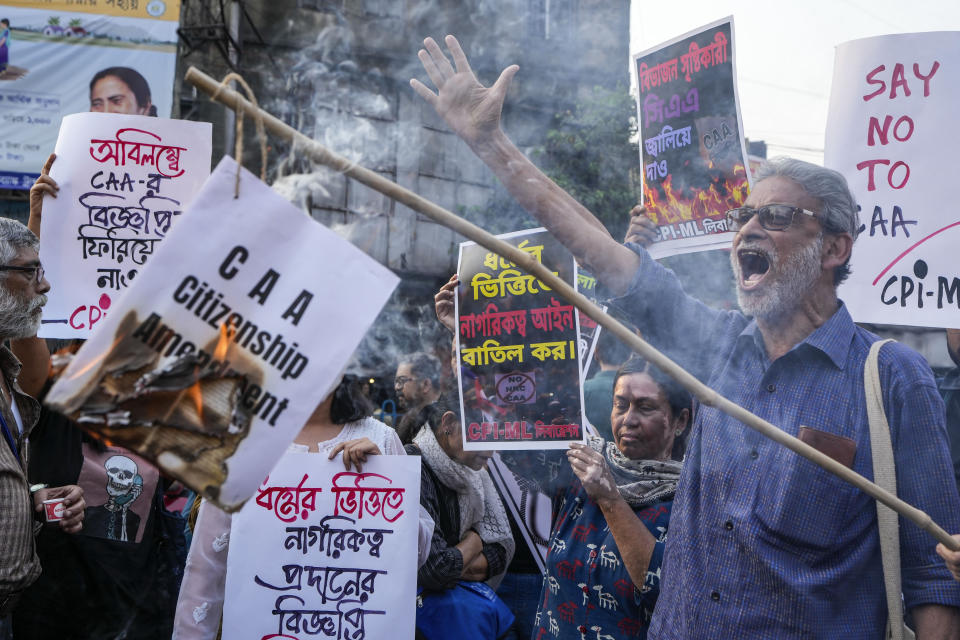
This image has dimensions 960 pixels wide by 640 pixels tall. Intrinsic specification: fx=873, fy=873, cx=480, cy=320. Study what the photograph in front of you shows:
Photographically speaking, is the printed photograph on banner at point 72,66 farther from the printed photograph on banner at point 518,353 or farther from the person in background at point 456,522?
the printed photograph on banner at point 518,353

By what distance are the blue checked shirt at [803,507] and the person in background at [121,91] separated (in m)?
10.6

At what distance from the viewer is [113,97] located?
11.3 metres

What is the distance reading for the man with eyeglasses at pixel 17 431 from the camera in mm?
2707

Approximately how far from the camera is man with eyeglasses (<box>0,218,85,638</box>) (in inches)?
107

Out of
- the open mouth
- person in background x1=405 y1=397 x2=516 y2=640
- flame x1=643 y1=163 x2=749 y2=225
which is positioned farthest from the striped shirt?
flame x1=643 y1=163 x2=749 y2=225

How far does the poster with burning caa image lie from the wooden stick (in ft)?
0.44

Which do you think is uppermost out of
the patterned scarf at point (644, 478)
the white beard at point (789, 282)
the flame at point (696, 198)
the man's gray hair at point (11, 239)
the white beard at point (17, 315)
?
the flame at point (696, 198)

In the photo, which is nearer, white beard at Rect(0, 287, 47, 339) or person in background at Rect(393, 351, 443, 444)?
white beard at Rect(0, 287, 47, 339)

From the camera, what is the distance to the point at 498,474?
156 inches

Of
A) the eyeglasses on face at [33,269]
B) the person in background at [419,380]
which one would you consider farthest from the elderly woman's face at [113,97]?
the eyeglasses on face at [33,269]

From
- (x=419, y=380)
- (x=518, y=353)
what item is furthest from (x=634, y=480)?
(x=419, y=380)

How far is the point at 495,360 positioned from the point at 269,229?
5.77ft

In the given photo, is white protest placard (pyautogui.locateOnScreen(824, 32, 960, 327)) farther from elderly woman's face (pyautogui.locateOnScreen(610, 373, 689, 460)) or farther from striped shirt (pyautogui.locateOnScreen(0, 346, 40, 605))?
striped shirt (pyautogui.locateOnScreen(0, 346, 40, 605))

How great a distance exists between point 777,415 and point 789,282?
341mm
